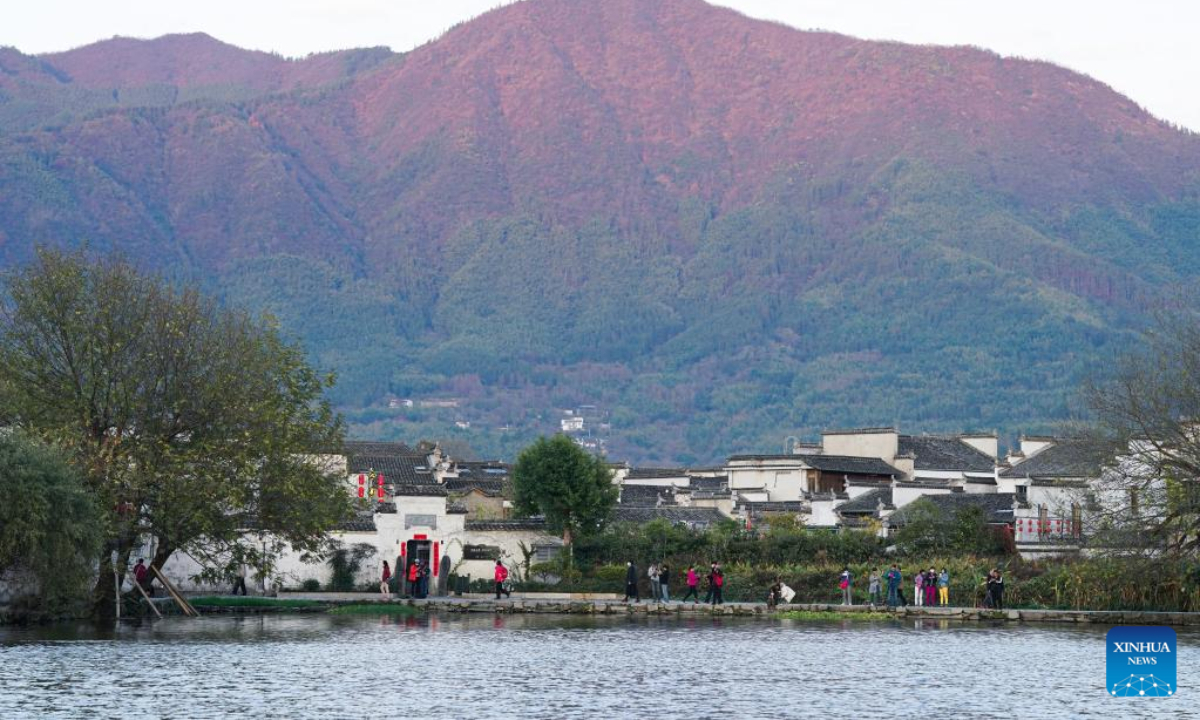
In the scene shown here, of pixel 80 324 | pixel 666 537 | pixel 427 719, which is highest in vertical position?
pixel 80 324

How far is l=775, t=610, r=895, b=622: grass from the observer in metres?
68.6

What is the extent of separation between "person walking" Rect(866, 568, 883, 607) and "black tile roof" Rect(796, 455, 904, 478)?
41452mm

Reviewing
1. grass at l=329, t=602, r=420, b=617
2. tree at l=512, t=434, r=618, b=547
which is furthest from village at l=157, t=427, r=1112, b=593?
grass at l=329, t=602, r=420, b=617

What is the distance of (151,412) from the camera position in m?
63.4

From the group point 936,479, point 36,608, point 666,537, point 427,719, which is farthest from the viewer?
point 936,479

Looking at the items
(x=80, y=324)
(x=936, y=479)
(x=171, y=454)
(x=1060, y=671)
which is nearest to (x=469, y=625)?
(x=171, y=454)

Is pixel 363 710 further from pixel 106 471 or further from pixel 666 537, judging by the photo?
pixel 666 537

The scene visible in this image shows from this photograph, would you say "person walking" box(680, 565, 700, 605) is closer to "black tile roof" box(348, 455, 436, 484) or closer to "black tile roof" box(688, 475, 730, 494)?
"black tile roof" box(348, 455, 436, 484)

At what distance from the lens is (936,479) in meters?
→ 111

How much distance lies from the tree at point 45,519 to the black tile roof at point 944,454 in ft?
235

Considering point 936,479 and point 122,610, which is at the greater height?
point 936,479

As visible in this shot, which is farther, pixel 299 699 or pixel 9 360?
pixel 9 360

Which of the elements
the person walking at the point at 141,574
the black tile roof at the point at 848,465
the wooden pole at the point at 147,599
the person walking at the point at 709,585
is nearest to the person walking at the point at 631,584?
the person walking at the point at 709,585

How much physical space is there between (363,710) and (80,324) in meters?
27.5
